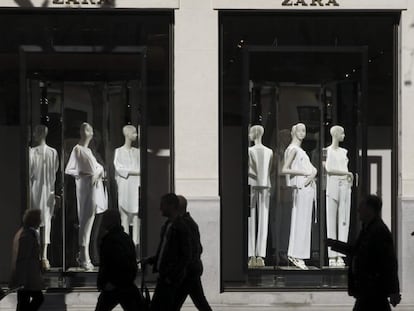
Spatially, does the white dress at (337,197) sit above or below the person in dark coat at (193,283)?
above

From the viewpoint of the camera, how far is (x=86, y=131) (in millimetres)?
15180

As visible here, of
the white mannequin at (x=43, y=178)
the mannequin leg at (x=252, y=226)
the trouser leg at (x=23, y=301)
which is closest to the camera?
the trouser leg at (x=23, y=301)

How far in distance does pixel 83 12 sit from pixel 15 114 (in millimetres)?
1762

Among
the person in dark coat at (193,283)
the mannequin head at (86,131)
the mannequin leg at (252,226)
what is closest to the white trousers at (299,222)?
the mannequin leg at (252,226)

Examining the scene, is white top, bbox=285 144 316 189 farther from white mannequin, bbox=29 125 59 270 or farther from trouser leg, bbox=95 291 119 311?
trouser leg, bbox=95 291 119 311

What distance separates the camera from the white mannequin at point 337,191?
15242 mm

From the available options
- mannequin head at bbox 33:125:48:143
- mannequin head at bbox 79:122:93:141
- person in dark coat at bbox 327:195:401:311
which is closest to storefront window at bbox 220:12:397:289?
mannequin head at bbox 79:122:93:141

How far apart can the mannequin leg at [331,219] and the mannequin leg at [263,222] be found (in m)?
0.87

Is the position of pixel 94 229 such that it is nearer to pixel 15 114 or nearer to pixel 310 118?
pixel 15 114

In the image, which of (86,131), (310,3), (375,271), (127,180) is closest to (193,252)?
(375,271)

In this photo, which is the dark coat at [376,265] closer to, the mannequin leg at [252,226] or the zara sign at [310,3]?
the mannequin leg at [252,226]

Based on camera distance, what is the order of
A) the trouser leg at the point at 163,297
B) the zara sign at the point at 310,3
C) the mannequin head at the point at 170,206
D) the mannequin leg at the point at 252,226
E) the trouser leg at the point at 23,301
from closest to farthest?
1. the trouser leg at the point at 163,297
2. the mannequin head at the point at 170,206
3. the trouser leg at the point at 23,301
4. the zara sign at the point at 310,3
5. the mannequin leg at the point at 252,226

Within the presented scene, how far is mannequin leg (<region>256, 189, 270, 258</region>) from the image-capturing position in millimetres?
15250

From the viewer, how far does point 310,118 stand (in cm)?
1526
